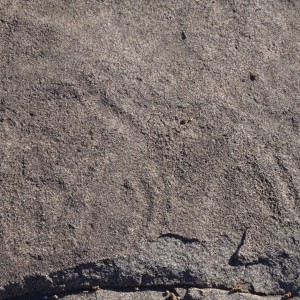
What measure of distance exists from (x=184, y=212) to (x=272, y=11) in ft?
3.01

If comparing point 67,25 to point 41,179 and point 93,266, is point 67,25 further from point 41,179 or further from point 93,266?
point 93,266

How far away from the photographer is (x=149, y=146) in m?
3.14

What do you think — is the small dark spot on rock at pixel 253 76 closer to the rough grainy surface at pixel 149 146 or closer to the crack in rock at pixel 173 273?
the rough grainy surface at pixel 149 146

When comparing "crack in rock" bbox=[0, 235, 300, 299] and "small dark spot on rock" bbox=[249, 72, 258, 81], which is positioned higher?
"small dark spot on rock" bbox=[249, 72, 258, 81]

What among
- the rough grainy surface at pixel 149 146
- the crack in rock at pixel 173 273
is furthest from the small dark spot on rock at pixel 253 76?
the crack in rock at pixel 173 273

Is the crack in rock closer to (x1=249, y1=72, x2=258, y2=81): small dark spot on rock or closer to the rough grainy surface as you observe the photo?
the rough grainy surface

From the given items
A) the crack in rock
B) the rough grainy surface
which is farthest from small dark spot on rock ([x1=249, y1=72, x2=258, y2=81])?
the crack in rock

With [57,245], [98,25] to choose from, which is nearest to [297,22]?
[98,25]

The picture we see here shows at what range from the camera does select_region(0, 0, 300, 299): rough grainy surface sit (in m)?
3.01

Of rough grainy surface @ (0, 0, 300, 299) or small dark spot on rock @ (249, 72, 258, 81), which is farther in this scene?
small dark spot on rock @ (249, 72, 258, 81)

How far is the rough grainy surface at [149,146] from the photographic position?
3.01 meters

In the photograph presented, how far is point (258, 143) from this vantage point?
3.18 m

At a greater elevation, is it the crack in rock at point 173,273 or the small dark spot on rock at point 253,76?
the small dark spot on rock at point 253,76

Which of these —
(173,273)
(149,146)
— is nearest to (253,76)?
(149,146)
